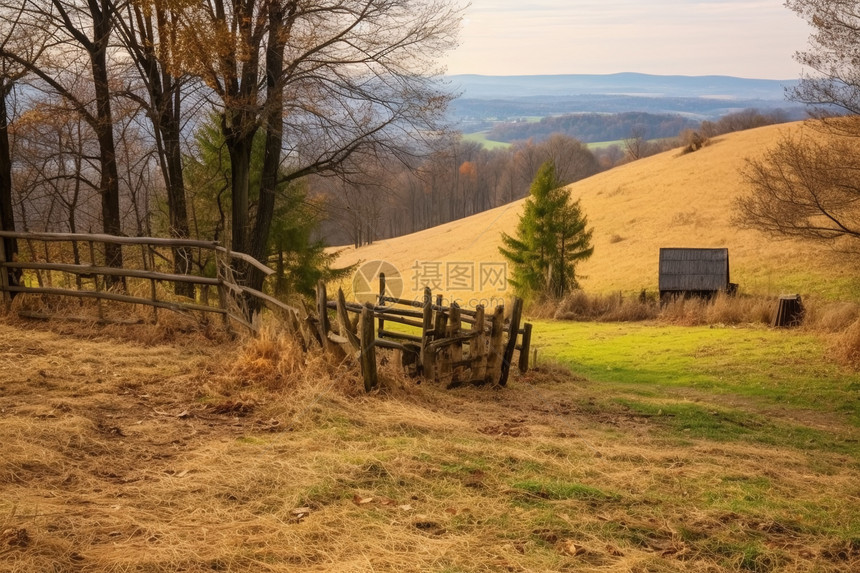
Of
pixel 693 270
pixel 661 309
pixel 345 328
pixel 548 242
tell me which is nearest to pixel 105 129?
pixel 345 328

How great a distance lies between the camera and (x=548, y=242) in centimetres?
3219

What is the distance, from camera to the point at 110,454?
5645mm

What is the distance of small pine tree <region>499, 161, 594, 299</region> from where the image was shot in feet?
105

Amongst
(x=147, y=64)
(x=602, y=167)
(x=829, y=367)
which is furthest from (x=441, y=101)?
(x=602, y=167)

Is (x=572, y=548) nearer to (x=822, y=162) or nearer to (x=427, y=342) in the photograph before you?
(x=427, y=342)

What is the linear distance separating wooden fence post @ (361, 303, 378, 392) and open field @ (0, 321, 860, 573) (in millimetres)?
193

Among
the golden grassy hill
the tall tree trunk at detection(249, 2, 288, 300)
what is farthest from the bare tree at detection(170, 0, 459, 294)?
the golden grassy hill

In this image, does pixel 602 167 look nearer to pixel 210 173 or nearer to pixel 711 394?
pixel 210 173

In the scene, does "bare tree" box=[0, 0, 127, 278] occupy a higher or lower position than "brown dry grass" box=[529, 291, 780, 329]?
higher

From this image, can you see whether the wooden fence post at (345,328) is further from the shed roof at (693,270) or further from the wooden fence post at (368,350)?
the shed roof at (693,270)

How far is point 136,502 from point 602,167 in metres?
112

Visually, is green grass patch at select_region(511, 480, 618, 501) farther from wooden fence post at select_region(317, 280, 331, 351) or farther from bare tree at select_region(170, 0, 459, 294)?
bare tree at select_region(170, 0, 459, 294)

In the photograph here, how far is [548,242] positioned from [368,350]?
25258mm

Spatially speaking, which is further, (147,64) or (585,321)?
(585,321)
